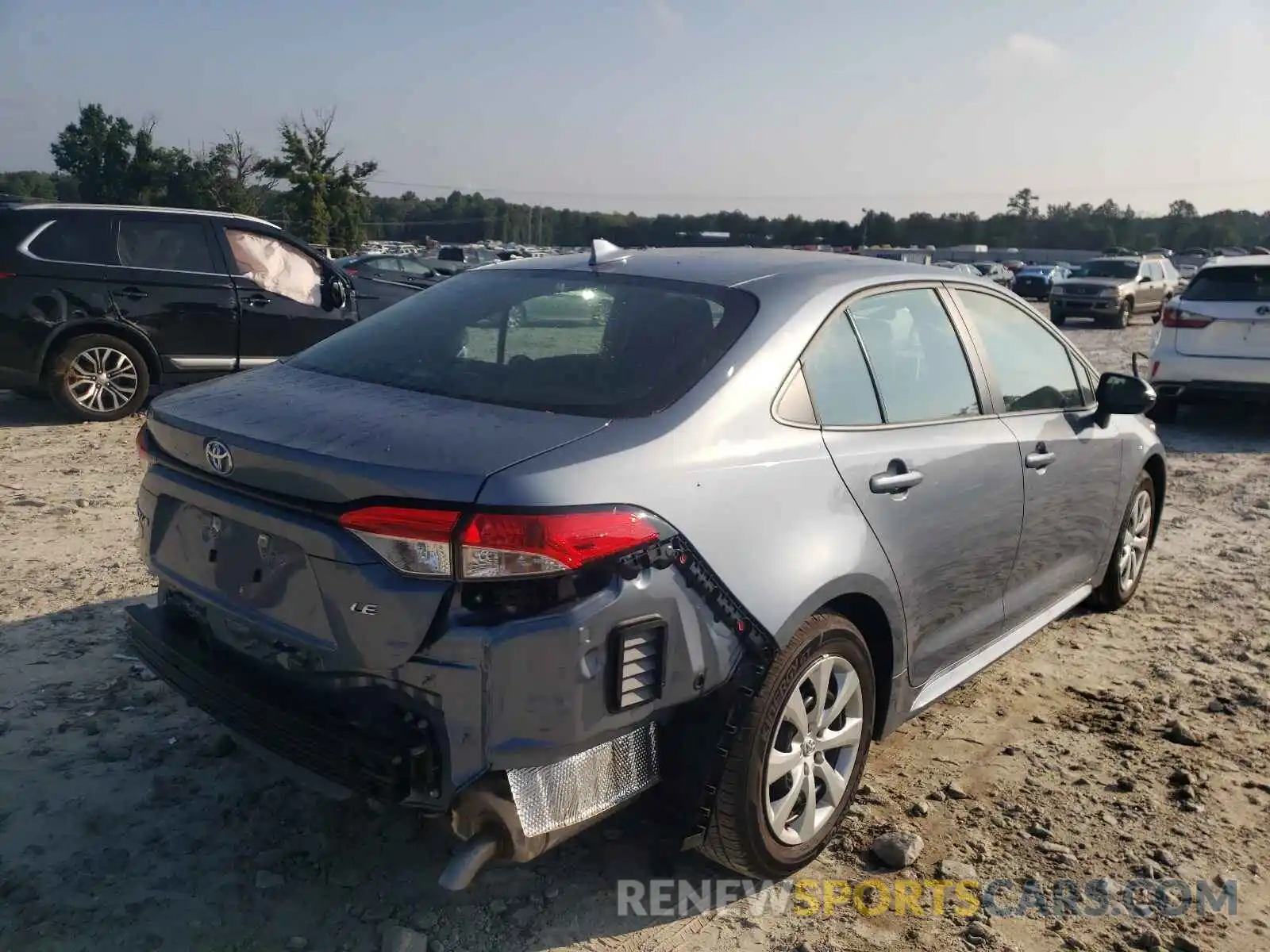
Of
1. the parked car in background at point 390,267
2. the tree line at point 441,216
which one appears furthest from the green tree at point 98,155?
the parked car in background at point 390,267

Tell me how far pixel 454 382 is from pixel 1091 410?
115 inches

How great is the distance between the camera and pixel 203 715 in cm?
367

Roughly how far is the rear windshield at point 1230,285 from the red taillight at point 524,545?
31.5 feet

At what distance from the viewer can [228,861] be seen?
290 cm

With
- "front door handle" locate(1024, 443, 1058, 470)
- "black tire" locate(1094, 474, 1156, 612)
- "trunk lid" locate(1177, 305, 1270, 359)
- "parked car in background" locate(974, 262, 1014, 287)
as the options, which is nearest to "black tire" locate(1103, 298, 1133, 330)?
"parked car in background" locate(974, 262, 1014, 287)

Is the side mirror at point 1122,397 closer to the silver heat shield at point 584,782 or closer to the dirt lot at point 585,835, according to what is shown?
the dirt lot at point 585,835

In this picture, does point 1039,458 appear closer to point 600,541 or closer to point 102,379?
point 600,541

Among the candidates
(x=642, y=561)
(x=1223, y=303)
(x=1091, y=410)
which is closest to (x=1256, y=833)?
(x=1091, y=410)

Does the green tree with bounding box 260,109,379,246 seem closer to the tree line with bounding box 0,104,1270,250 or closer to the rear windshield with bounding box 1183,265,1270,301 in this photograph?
the tree line with bounding box 0,104,1270,250

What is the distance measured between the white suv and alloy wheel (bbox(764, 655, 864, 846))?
7679mm

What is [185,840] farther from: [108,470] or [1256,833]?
[108,470]

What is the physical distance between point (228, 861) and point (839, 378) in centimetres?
225

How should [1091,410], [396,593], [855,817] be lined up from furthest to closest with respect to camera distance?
[1091,410], [855,817], [396,593]

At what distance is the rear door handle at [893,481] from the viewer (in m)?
2.99
